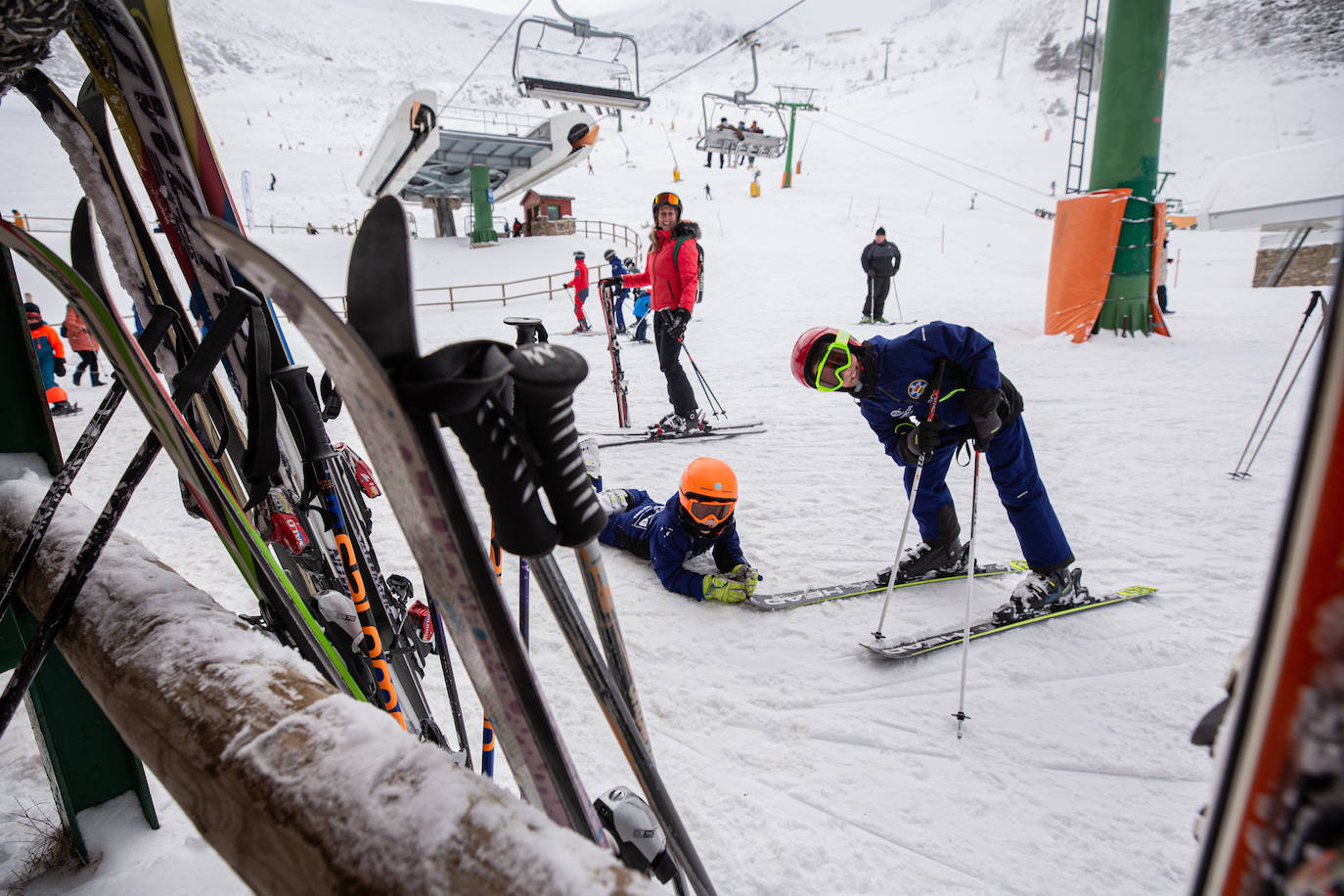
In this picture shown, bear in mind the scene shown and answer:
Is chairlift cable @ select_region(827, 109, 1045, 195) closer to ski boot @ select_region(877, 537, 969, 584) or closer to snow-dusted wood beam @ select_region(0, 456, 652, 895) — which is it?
ski boot @ select_region(877, 537, 969, 584)

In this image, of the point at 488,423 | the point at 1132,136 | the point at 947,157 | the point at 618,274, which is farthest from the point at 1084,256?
the point at 947,157

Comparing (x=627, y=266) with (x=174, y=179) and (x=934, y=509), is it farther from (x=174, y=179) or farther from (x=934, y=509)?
(x=174, y=179)

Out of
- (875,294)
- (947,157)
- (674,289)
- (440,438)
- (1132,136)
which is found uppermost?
(947,157)

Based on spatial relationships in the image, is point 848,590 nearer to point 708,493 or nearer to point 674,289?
point 708,493

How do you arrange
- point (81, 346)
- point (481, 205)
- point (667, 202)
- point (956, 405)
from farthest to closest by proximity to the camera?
point (481, 205), point (81, 346), point (667, 202), point (956, 405)

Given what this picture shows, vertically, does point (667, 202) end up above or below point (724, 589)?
above

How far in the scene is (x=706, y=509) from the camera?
3.33 meters

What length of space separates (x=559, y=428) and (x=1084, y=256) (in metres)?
10.5

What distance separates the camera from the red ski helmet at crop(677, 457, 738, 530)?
3.32 metres

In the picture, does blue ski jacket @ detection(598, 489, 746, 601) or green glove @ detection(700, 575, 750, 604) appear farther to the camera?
blue ski jacket @ detection(598, 489, 746, 601)

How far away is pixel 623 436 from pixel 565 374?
5.24m

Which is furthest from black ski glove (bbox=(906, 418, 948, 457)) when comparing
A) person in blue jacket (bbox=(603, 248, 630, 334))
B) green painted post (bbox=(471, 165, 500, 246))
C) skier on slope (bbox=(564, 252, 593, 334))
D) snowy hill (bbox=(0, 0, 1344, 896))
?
green painted post (bbox=(471, 165, 500, 246))

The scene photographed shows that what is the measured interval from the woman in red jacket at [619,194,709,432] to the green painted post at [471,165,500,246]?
20.0m

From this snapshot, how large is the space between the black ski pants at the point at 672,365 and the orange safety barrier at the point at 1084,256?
6.43m
